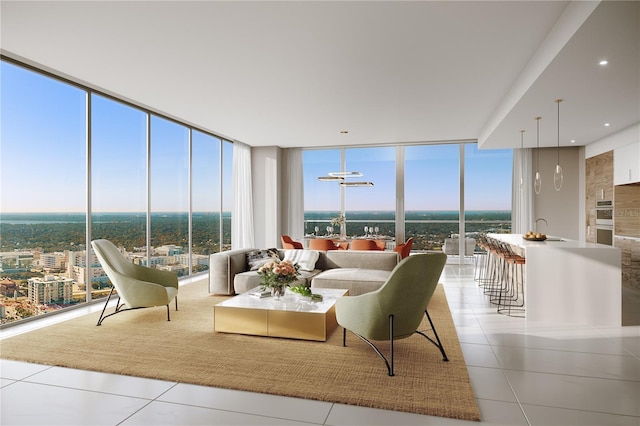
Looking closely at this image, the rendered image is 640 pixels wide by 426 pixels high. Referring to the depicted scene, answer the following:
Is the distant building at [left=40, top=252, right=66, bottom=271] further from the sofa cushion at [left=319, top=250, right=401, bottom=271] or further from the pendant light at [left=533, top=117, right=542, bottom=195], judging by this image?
the pendant light at [left=533, top=117, right=542, bottom=195]

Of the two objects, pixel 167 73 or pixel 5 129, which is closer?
pixel 5 129

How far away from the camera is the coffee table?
144 inches

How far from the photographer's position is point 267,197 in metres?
9.70

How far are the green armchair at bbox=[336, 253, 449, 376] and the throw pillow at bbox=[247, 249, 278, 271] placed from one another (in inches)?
112

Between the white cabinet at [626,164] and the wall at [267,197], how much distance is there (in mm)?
6750

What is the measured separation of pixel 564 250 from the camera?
4.45 m

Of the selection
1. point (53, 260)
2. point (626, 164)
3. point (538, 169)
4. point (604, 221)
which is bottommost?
point (53, 260)

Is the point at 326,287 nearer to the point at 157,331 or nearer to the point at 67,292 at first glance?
the point at 157,331

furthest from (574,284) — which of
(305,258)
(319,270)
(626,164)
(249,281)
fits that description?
(249,281)

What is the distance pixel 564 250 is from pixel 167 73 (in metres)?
5.05

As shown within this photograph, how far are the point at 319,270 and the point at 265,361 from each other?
2848mm

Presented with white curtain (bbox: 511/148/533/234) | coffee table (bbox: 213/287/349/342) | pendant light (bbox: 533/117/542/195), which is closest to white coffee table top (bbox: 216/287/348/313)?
coffee table (bbox: 213/287/349/342)

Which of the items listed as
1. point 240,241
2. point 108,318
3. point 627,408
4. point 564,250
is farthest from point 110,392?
point 240,241

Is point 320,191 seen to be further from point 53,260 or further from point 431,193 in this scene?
point 53,260
